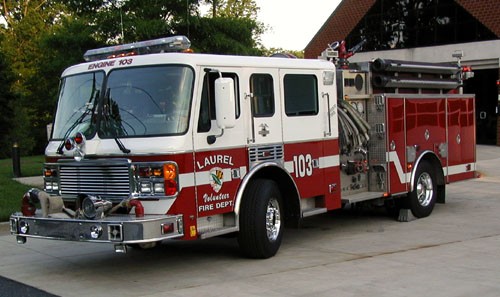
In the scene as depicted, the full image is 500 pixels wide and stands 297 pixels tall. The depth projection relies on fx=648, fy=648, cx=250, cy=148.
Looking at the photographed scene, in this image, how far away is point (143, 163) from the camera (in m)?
6.75

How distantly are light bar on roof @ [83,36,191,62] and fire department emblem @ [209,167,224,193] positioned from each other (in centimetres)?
143

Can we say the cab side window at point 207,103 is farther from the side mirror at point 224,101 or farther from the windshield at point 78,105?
the windshield at point 78,105

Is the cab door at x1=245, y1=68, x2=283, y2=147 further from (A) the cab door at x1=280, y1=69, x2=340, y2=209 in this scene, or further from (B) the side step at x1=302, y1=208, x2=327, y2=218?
(B) the side step at x1=302, y1=208, x2=327, y2=218

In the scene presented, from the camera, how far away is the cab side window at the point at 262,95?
305 inches

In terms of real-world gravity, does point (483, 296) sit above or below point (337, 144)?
below

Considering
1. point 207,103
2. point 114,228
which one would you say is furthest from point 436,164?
point 114,228

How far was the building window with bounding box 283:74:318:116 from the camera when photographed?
27.0 feet

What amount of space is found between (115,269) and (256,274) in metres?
1.80

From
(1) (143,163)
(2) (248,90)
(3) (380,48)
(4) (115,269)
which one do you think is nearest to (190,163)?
(1) (143,163)

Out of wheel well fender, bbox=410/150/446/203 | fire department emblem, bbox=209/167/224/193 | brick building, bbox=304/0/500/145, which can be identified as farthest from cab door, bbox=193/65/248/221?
brick building, bbox=304/0/500/145

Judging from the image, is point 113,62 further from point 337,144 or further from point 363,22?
point 363,22

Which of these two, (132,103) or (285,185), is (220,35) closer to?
(285,185)

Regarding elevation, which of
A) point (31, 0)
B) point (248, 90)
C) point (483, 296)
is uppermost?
point (31, 0)

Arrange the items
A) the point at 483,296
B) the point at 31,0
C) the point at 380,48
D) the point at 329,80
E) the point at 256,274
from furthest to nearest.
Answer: the point at 31,0, the point at 380,48, the point at 329,80, the point at 256,274, the point at 483,296
